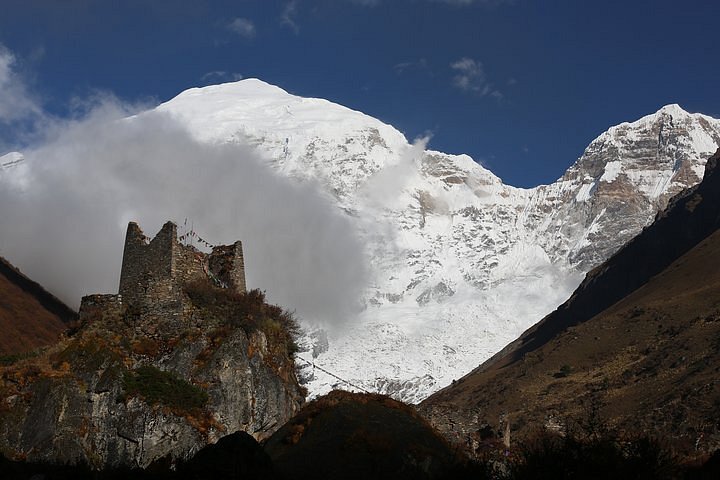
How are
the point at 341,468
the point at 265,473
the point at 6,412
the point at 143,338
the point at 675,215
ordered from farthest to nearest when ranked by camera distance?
the point at 675,215, the point at 143,338, the point at 6,412, the point at 341,468, the point at 265,473

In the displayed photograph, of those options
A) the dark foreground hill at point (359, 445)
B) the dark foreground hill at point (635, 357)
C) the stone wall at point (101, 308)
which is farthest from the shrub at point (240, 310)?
the dark foreground hill at point (635, 357)

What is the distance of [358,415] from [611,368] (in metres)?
101

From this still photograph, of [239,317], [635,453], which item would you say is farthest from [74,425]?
[635,453]

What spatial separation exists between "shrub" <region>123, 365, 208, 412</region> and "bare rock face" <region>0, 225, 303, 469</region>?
0.11ft

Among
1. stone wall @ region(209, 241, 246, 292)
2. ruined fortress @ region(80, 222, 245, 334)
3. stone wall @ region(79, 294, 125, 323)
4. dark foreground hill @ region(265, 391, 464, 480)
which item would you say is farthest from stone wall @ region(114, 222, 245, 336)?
dark foreground hill @ region(265, 391, 464, 480)

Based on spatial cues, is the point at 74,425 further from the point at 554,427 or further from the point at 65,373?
the point at 554,427

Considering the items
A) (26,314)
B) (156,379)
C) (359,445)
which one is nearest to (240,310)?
(156,379)

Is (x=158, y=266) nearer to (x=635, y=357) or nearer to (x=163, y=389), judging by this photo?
(x=163, y=389)

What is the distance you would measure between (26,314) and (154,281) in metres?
16.4

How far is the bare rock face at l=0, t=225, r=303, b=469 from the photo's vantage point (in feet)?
79.2

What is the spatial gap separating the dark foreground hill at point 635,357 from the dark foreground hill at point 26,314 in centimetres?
2032

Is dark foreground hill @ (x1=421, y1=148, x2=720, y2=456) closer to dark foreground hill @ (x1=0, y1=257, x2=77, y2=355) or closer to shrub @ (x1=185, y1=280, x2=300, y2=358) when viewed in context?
shrub @ (x1=185, y1=280, x2=300, y2=358)

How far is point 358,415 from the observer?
65.4ft

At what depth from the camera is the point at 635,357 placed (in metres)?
114
